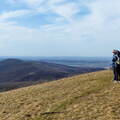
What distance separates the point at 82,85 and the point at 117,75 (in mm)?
3554

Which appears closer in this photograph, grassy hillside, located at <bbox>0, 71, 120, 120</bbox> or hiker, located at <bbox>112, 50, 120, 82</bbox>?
grassy hillside, located at <bbox>0, 71, 120, 120</bbox>

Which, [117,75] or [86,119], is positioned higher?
[117,75]

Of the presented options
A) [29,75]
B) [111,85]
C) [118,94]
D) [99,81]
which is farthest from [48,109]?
[29,75]

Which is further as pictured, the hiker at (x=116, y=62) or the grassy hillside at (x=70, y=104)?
the hiker at (x=116, y=62)

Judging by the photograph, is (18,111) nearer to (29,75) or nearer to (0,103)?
(0,103)

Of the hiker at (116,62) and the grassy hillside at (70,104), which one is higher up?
the hiker at (116,62)

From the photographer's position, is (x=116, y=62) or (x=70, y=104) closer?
(x=70, y=104)

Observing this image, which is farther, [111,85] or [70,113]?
[111,85]

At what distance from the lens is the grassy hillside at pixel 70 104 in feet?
60.7

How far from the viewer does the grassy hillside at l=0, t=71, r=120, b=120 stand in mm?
18516

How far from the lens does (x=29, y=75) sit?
196 metres

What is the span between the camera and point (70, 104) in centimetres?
2117

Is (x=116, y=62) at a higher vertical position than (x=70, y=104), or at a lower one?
higher

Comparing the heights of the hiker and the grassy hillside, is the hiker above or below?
above
